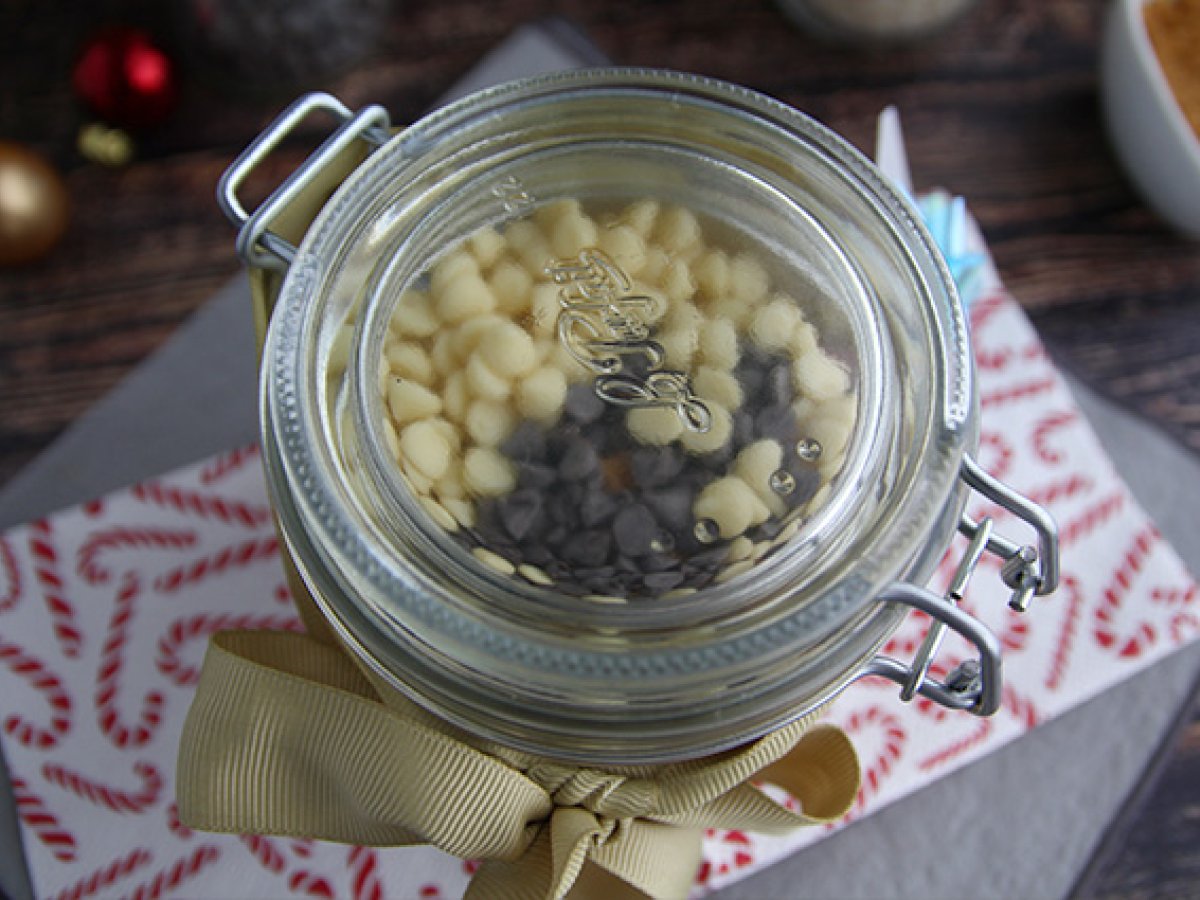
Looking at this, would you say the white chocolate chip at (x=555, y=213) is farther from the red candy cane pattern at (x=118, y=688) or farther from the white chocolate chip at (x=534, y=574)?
the red candy cane pattern at (x=118, y=688)

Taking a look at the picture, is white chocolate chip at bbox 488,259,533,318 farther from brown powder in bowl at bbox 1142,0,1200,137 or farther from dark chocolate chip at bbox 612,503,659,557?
brown powder in bowl at bbox 1142,0,1200,137

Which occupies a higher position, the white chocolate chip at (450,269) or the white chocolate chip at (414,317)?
the white chocolate chip at (450,269)

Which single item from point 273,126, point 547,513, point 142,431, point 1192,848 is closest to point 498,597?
point 547,513

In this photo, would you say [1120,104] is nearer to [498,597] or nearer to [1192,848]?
[1192,848]

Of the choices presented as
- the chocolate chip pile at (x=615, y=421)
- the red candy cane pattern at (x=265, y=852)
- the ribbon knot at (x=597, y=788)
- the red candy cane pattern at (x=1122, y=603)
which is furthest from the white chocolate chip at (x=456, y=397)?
the red candy cane pattern at (x=1122, y=603)

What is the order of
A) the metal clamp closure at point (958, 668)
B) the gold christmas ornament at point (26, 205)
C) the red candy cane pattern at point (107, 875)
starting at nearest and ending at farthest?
the metal clamp closure at point (958, 668)
the red candy cane pattern at point (107, 875)
the gold christmas ornament at point (26, 205)

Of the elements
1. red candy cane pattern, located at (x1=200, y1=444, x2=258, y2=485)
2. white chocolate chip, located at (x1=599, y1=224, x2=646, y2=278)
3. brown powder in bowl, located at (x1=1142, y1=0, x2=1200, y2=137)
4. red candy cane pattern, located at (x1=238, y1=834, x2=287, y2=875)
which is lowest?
red candy cane pattern, located at (x1=238, y1=834, x2=287, y2=875)

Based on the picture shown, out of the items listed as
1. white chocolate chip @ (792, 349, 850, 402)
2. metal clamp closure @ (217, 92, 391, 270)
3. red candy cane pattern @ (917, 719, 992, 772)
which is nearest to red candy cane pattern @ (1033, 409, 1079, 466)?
red candy cane pattern @ (917, 719, 992, 772)
